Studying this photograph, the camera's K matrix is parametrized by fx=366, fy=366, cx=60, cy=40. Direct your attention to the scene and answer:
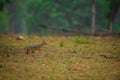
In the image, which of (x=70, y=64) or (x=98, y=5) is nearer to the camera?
(x=70, y=64)

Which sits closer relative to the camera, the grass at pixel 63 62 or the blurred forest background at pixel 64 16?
the grass at pixel 63 62

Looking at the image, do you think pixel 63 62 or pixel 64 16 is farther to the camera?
pixel 64 16

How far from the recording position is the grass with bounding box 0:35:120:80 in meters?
12.2

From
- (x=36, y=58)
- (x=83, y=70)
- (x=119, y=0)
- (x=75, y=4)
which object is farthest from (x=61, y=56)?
(x=75, y=4)

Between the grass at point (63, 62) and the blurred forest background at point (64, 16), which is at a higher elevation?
the blurred forest background at point (64, 16)

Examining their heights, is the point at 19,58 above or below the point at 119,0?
below

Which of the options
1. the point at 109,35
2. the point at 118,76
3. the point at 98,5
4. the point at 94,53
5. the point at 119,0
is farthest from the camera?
the point at 98,5

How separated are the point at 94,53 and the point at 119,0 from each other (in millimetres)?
16878

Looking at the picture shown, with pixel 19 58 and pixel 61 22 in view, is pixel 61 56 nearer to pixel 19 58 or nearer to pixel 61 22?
pixel 19 58

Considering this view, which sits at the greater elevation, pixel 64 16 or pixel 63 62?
pixel 64 16

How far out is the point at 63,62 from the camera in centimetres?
1449

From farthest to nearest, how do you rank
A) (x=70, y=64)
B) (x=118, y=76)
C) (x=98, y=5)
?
(x=98, y=5) < (x=70, y=64) < (x=118, y=76)

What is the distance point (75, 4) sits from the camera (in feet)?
162

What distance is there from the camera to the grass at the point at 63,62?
40.1 feet
